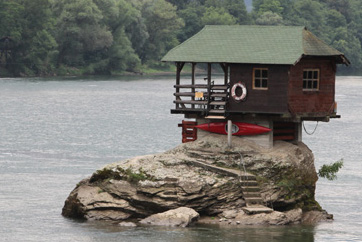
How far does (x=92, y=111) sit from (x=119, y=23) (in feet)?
225

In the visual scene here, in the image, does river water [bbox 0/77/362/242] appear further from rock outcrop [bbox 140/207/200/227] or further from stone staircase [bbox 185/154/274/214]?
stone staircase [bbox 185/154/274/214]

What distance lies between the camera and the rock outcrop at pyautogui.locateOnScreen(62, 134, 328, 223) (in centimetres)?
3756

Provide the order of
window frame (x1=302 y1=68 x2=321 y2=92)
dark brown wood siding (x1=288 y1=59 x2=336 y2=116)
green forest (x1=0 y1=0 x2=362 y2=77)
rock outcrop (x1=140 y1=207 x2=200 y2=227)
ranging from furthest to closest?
green forest (x1=0 y1=0 x2=362 y2=77)
window frame (x1=302 y1=68 x2=321 y2=92)
dark brown wood siding (x1=288 y1=59 x2=336 y2=116)
rock outcrop (x1=140 y1=207 x2=200 y2=227)

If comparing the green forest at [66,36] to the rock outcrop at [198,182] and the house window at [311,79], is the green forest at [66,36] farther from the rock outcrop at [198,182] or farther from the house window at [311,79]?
the rock outcrop at [198,182]

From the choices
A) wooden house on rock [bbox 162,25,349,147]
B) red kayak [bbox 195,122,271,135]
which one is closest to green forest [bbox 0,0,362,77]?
Result: wooden house on rock [bbox 162,25,349,147]

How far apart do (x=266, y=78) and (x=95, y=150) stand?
30.3 m

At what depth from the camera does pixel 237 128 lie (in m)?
40.1

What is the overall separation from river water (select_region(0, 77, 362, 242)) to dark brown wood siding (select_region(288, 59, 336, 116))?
15.3 ft

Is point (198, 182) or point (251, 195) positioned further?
point (251, 195)

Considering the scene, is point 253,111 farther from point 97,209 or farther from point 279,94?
point 97,209

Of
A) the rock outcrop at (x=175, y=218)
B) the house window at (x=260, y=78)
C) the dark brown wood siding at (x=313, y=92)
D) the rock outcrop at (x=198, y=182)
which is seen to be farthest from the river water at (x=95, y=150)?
the house window at (x=260, y=78)

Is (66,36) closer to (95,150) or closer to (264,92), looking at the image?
(95,150)

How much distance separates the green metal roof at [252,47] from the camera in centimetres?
3941

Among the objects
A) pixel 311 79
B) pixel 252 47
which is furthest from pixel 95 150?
pixel 311 79
